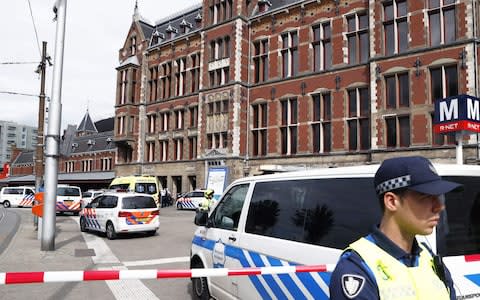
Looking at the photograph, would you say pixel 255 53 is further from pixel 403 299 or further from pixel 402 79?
pixel 403 299

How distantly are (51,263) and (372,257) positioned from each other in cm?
904

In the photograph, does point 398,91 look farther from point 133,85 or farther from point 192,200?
point 133,85

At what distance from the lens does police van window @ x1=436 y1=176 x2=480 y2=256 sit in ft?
8.99

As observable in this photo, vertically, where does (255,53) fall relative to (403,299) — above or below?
above

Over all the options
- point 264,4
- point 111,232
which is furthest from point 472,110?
point 264,4

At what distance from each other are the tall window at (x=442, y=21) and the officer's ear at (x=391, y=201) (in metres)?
22.3

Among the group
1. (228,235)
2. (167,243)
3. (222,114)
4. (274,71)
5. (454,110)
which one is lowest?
(167,243)

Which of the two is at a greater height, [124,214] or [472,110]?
[472,110]

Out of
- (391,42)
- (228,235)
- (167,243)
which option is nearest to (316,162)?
(391,42)

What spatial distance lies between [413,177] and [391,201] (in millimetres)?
127

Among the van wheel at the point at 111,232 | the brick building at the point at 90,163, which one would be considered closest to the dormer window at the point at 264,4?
the van wheel at the point at 111,232

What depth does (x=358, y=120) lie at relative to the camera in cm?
2383

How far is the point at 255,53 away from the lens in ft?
98.9

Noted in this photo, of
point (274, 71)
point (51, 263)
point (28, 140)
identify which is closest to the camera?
point (51, 263)
